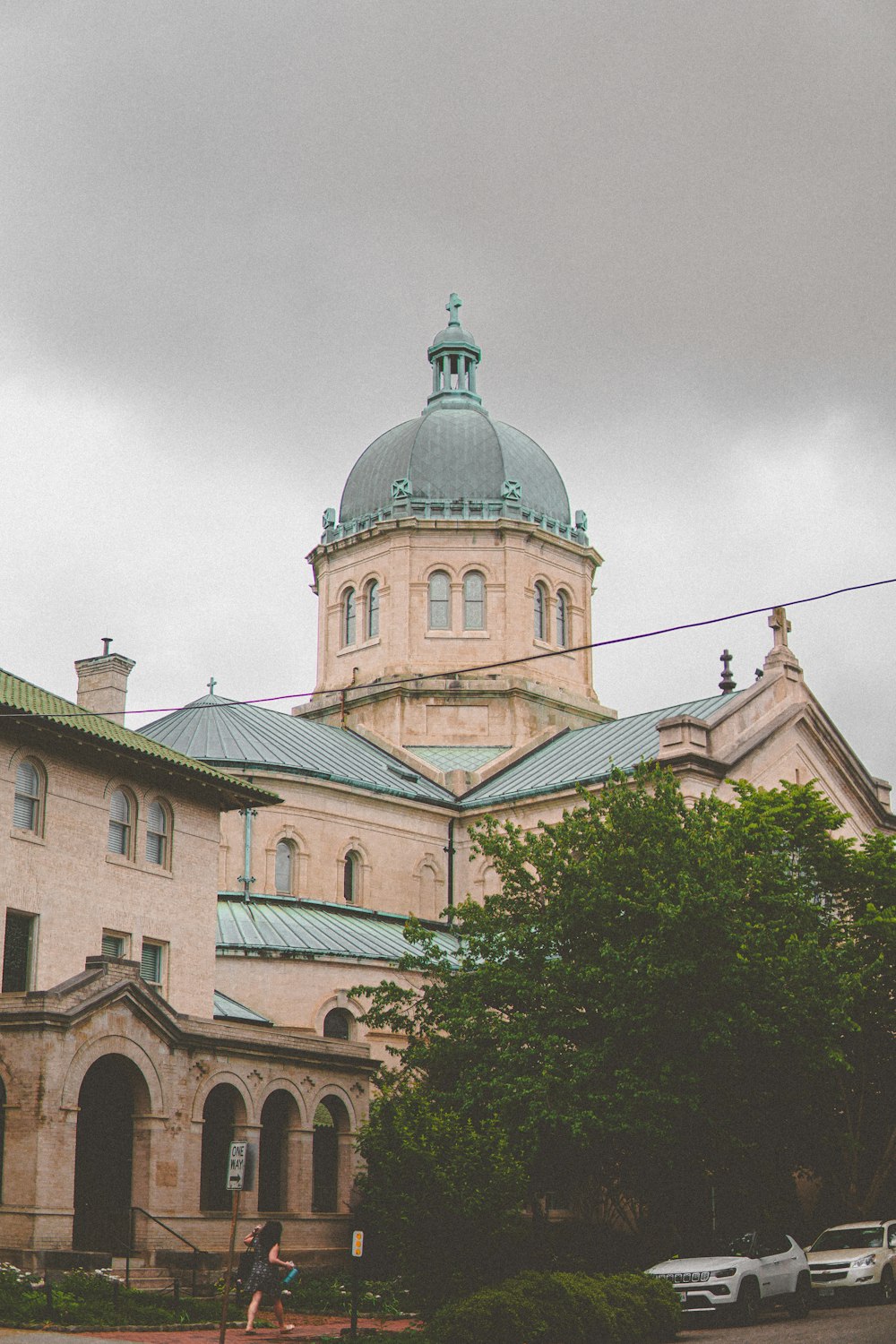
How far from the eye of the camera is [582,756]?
56.8 metres

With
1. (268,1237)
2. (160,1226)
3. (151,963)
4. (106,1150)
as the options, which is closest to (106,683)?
(151,963)

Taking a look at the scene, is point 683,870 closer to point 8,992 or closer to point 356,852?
point 8,992

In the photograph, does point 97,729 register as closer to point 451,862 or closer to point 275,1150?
point 275,1150

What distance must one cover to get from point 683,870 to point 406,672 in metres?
27.4

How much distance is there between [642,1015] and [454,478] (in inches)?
1359

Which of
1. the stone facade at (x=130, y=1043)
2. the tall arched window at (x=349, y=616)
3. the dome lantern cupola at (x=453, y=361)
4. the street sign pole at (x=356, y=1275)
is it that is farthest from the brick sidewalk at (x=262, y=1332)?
the dome lantern cupola at (x=453, y=361)

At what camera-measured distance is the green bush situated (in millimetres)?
22906

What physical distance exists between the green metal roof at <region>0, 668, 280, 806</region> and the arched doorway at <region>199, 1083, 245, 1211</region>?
22.2 ft

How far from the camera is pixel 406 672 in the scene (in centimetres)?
6109

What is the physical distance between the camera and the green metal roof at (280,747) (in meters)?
52.9

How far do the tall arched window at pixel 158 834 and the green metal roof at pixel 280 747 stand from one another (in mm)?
13344

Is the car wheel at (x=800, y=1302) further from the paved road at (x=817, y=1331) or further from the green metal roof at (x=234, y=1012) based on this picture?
the green metal roof at (x=234, y=1012)

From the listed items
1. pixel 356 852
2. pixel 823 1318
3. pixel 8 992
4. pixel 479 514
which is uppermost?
pixel 479 514

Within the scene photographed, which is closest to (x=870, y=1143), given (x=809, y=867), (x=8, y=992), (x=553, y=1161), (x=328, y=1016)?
(x=809, y=867)
